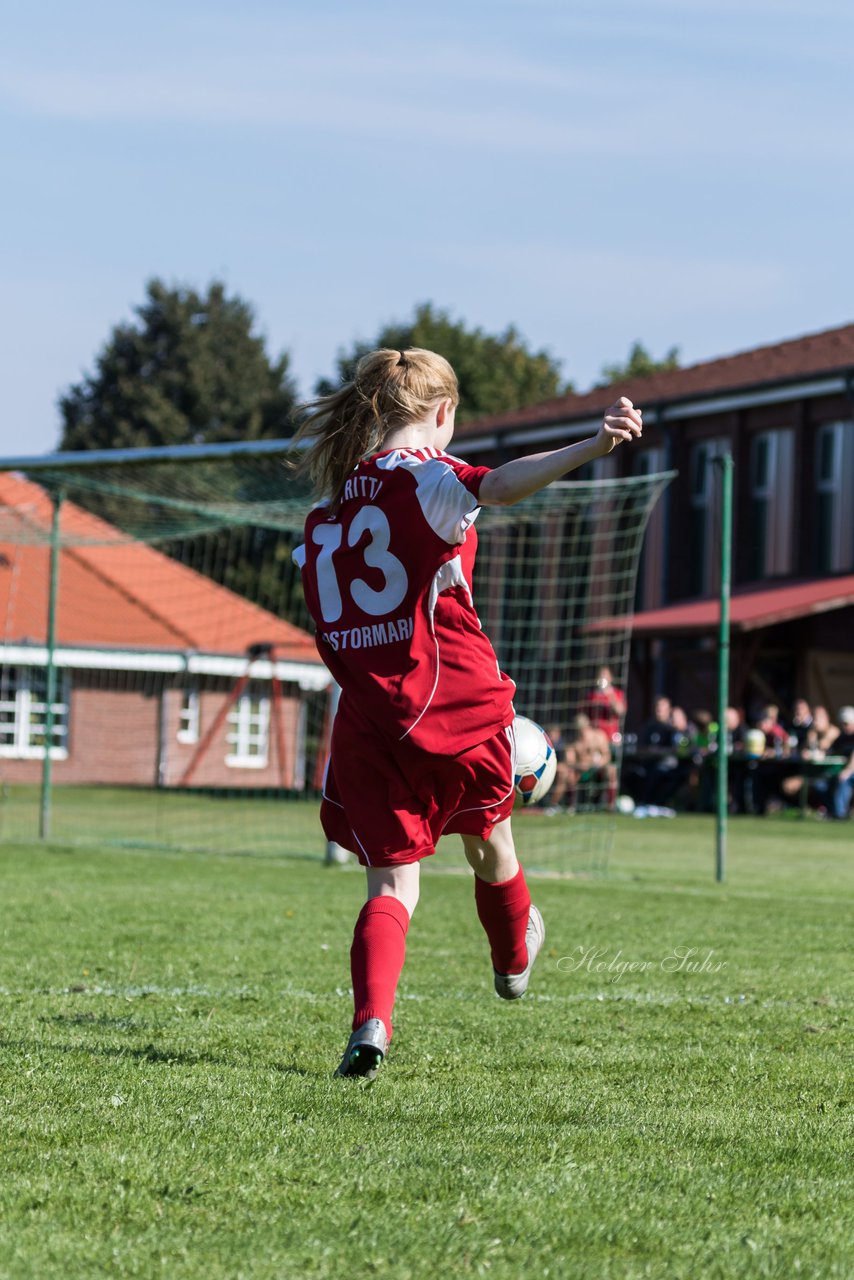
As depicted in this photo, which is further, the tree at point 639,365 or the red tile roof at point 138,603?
the tree at point 639,365

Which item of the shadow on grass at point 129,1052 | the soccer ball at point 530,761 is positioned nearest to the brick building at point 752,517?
the soccer ball at point 530,761

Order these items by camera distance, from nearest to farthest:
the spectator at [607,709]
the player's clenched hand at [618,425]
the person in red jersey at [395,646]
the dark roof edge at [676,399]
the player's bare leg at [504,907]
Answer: the player's clenched hand at [618,425]
the person in red jersey at [395,646]
the player's bare leg at [504,907]
the spectator at [607,709]
the dark roof edge at [676,399]

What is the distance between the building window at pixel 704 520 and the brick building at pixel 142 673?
752 centimetres

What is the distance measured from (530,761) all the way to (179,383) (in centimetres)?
4424

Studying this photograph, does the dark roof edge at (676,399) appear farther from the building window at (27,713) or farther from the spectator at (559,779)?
the spectator at (559,779)

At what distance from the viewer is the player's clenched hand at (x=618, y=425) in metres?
3.88

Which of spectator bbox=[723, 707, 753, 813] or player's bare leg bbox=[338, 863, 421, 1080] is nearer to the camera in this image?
player's bare leg bbox=[338, 863, 421, 1080]

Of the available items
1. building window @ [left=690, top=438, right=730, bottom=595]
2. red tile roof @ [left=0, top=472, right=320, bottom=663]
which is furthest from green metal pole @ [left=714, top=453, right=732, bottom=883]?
building window @ [left=690, top=438, right=730, bottom=595]

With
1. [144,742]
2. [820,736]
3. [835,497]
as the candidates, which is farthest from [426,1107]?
[835,497]

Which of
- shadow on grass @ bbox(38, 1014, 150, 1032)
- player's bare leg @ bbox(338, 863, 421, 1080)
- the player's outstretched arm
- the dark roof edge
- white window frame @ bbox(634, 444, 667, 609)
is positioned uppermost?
the dark roof edge

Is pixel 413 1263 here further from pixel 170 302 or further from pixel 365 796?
pixel 170 302

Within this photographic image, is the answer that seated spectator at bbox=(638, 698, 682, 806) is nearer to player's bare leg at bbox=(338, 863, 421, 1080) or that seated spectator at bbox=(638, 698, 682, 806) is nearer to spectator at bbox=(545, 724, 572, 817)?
spectator at bbox=(545, 724, 572, 817)

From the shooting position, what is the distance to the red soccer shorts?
431 centimetres

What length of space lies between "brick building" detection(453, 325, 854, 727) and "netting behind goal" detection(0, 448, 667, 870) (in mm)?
1175
